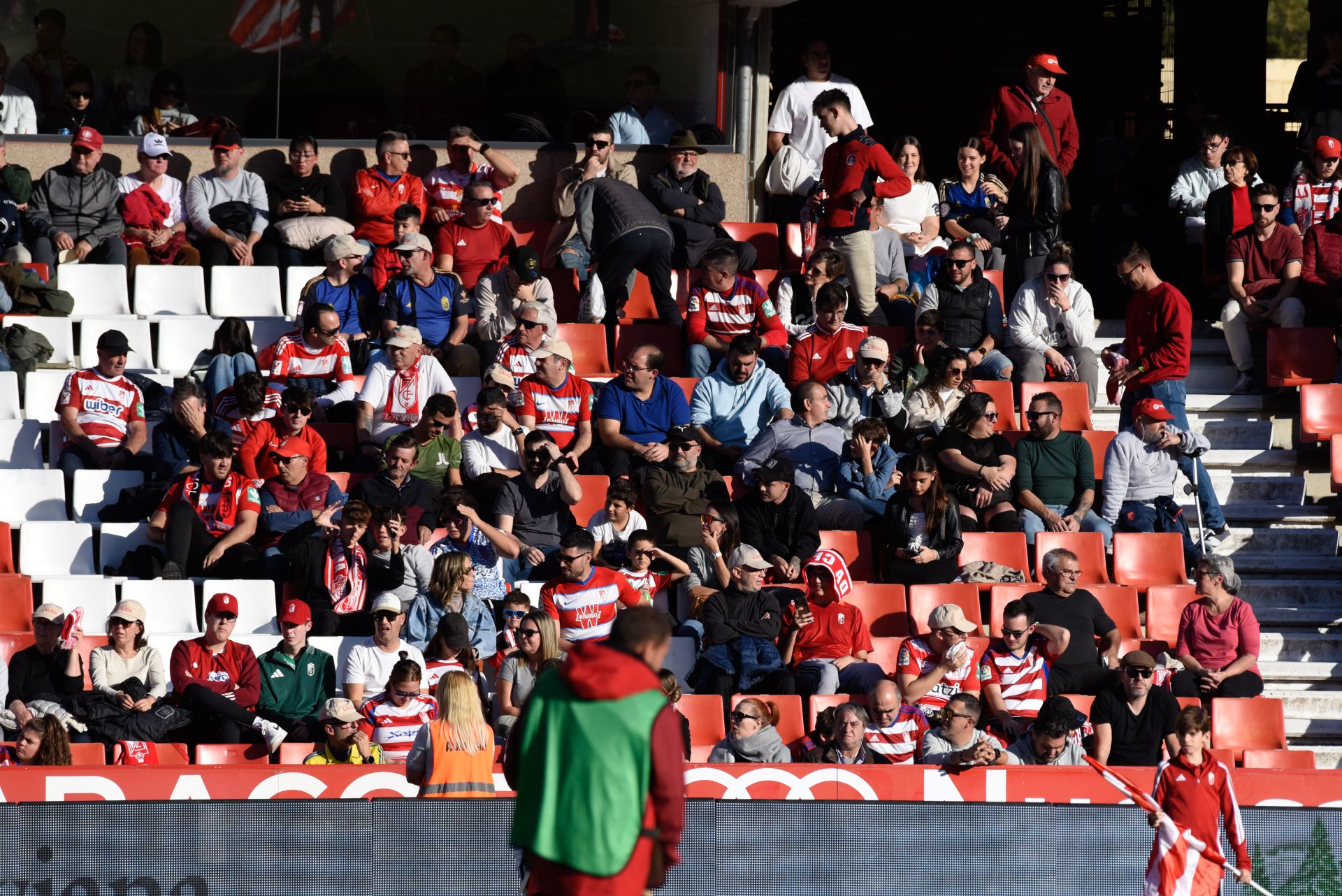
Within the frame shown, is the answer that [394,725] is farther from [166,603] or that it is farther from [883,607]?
[883,607]

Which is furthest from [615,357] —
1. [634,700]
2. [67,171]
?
Result: [634,700]

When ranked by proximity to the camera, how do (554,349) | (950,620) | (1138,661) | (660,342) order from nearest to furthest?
(1138,661) → (950,620) → (554,349) → (660,342)

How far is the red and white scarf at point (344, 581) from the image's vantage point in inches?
415

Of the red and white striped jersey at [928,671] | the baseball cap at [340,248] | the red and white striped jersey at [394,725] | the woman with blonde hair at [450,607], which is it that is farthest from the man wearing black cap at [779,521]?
the baseball cap at [340,248]

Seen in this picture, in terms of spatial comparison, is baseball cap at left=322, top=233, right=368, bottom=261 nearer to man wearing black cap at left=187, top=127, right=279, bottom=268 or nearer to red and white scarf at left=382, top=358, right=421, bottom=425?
man wearing black cap at left=187, top=127, right=279, bottom=268

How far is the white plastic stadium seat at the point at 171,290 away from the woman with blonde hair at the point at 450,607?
3.81 m

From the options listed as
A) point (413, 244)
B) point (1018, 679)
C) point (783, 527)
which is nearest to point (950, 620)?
point (1018, 679)

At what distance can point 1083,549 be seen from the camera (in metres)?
11.3

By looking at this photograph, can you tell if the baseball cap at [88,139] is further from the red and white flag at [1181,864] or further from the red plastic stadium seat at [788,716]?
the red and white flag at [1181,864]

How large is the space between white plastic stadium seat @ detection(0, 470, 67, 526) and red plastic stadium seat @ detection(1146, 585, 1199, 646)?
634 centimetres

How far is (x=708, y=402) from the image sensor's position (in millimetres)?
11930

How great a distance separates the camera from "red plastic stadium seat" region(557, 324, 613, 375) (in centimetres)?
1283

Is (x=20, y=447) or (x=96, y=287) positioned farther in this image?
(x=96, y=287)

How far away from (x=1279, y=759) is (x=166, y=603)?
5.96 metres
